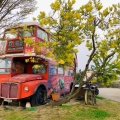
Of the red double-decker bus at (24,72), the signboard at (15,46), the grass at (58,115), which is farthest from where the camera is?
the signboard at (15,46)

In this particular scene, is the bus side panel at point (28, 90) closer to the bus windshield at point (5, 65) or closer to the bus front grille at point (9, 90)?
the bus front grille at point (9, 90)

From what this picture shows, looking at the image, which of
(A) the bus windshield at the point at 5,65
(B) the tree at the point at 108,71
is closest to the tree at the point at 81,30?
(B) the tree at the point at 108,71

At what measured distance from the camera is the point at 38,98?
10.4 metres

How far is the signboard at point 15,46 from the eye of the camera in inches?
430

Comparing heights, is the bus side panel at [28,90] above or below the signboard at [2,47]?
below

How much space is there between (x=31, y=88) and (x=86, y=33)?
3.59 m

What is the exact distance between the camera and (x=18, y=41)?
11.1m

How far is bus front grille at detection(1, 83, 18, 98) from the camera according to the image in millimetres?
9852

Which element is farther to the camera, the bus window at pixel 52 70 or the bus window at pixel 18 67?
the bus window at pixel 52 70

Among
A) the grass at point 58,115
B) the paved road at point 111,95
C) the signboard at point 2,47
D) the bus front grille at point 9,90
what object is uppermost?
the signboard at point 2,47

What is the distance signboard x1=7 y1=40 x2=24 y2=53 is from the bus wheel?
7.57 ft

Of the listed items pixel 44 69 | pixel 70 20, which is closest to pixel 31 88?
pixel 44 69

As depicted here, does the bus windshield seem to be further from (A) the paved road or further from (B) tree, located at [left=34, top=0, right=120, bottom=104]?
(A) the paved road

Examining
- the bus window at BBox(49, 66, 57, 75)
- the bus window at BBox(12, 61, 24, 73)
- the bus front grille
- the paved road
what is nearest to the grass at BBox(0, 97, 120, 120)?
the bus front grille
